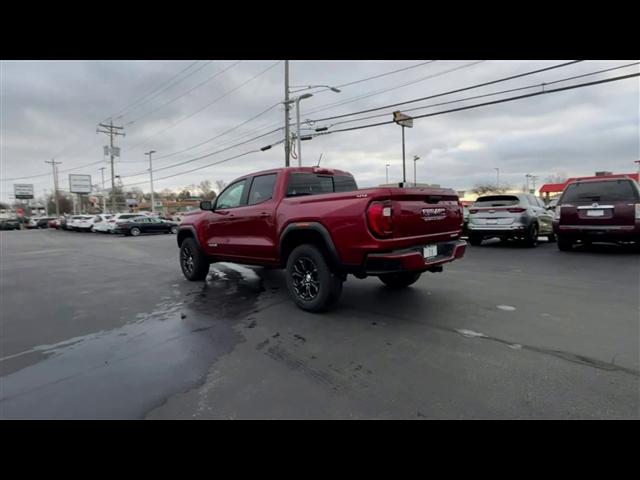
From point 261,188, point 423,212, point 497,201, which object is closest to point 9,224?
point 261,188

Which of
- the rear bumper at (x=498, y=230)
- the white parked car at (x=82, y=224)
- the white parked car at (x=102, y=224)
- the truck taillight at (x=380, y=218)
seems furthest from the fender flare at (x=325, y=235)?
the white parked car at (x=82, y=224)

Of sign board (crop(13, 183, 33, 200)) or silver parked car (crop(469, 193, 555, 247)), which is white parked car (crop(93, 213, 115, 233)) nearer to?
silver parked car (crop(469, 193, 555, 247))

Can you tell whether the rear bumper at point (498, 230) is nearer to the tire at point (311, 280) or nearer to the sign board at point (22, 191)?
the tire at point (311, 280)

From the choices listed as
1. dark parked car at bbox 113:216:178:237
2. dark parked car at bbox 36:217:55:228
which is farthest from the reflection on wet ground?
dark parked car at bbox 36:217:55:228

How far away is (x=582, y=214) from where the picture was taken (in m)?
7.94

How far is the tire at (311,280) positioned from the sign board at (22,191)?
91.3 metres

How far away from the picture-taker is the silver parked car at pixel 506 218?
31.2 feet

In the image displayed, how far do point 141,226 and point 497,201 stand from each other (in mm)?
22759

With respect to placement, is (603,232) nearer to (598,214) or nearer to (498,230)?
(598,214)
